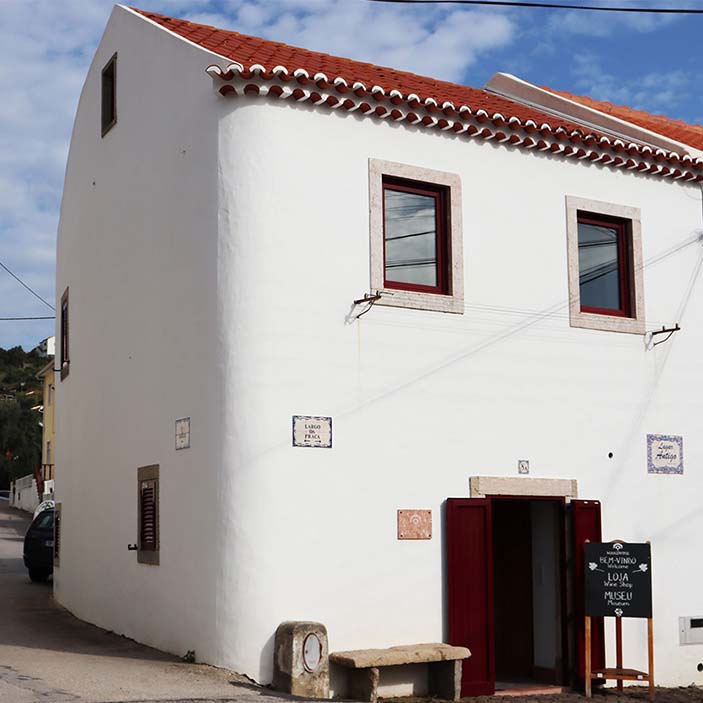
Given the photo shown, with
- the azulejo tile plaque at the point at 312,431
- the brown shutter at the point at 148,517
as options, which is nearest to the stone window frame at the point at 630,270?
the azulejo tile plaque at the point at 312,431

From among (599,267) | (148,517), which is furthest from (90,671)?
(599,267)

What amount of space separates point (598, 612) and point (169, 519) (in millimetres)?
4615

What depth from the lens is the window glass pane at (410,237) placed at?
11867 mm

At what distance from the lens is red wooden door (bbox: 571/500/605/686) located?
475 inches

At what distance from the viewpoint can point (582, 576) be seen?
12.2 meters

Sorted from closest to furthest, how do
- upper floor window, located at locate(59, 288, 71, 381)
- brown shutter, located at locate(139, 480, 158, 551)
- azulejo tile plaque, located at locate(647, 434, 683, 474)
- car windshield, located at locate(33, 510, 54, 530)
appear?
brown shutter, located at locate(139, 480, 158, 551) < azulejo tile plaque, located at locate(647, 434, 683, 474) < upper floor window, located at locate(59, 288, 71, 381) < car windshield, located at locate(33, 510, 54, 530)

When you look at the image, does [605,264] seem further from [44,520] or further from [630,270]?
[44,520]

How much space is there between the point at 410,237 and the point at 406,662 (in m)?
4.39

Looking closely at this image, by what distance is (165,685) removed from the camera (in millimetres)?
9867

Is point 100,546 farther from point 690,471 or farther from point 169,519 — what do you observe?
point 690,471

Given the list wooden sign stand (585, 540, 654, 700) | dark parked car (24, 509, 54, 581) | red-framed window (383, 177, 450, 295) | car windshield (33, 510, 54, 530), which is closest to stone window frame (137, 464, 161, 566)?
red-framed window (383, 177, 450, 295)

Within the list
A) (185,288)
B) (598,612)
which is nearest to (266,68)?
(185,288)

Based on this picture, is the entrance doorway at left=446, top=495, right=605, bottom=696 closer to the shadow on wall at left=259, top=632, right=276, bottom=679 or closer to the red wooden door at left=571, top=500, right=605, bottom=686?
the red wooden door at left=571, top=500, right=605, bottom=686

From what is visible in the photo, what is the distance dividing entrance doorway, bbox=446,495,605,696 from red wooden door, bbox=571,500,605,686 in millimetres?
11
